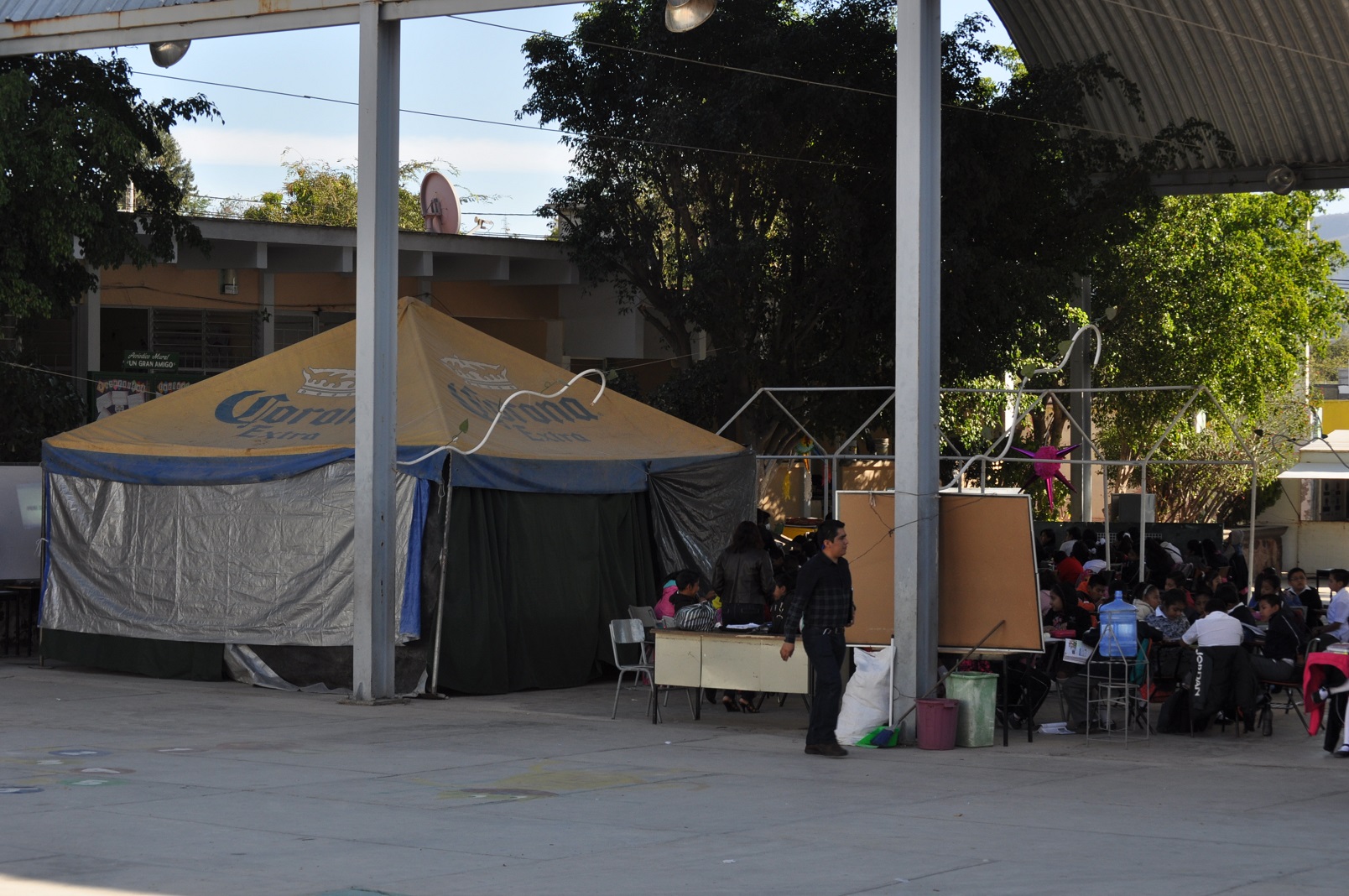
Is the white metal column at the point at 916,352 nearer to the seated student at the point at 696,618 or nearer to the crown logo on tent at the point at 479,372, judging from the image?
the seated student at the point at 696,618

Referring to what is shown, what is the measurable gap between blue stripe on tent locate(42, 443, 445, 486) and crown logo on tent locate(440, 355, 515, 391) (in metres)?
1.85

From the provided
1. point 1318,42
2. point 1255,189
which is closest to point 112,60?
point 1318,42

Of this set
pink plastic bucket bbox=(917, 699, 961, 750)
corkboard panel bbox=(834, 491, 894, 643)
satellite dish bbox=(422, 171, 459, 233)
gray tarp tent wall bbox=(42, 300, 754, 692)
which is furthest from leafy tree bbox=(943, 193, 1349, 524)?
pink plastic bucket bbox=(917, 699, 961, 750)

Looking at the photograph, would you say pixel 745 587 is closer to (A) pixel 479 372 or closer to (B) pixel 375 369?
(B) pixel 375 369

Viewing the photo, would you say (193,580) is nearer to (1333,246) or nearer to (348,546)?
(348,546)

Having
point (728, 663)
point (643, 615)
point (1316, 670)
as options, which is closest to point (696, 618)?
point (728, 663)

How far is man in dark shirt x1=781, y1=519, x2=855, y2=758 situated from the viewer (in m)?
11.3

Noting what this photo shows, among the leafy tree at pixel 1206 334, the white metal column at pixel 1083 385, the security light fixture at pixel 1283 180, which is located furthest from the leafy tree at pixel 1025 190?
the leafy tree at pixel 1206 334

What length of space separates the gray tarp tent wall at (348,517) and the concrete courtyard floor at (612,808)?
4.61 ft

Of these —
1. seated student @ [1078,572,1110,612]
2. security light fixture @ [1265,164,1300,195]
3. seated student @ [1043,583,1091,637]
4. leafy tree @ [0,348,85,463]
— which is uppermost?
security light fixture @ [1265,164,1300,195]

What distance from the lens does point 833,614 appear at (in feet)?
37.3

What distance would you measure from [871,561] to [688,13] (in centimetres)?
418

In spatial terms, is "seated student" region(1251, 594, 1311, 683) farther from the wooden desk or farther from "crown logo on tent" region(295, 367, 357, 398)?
"crown logo on tent" region(295, 367, 357, 398)

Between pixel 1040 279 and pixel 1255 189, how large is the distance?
458 centimetres
